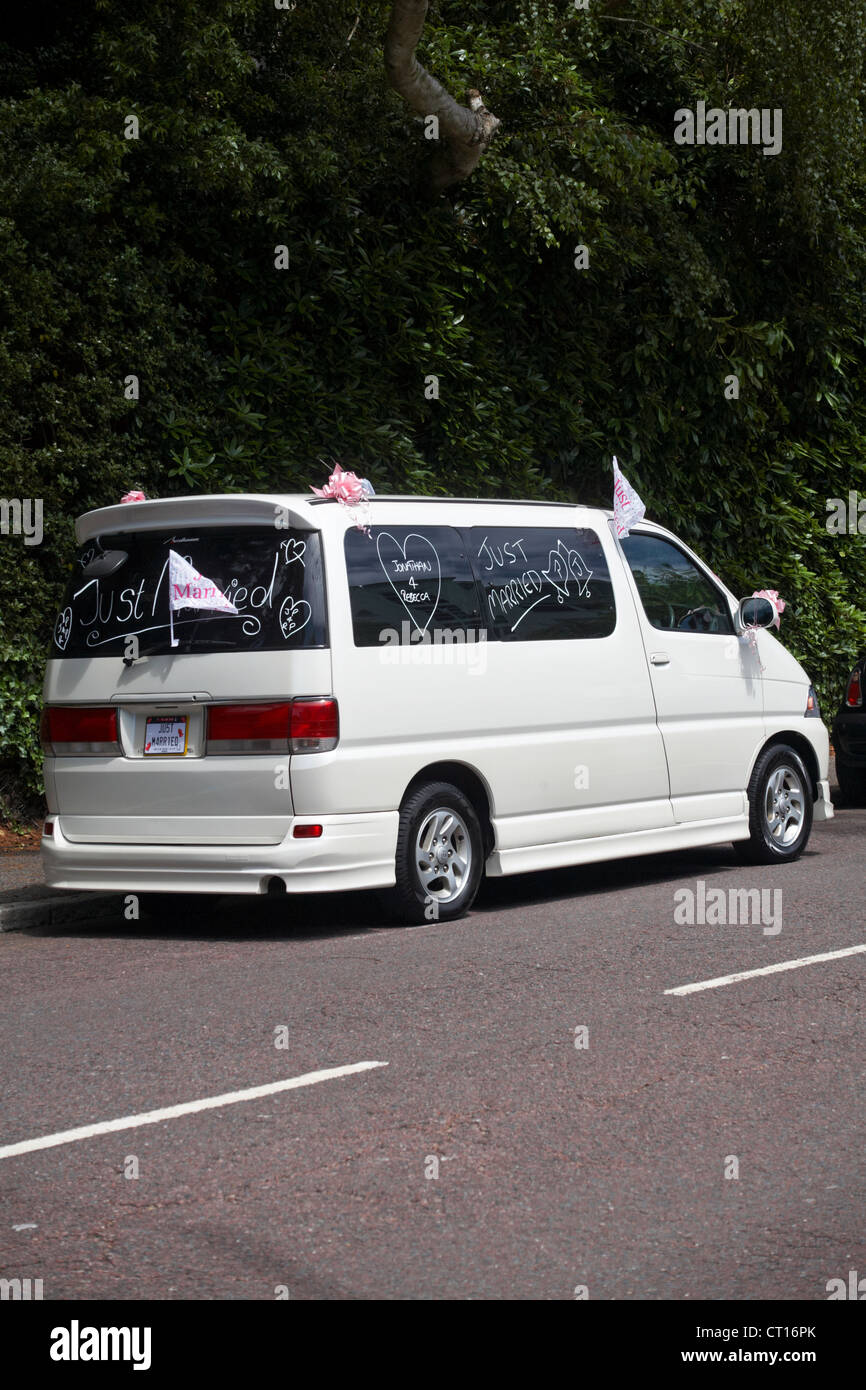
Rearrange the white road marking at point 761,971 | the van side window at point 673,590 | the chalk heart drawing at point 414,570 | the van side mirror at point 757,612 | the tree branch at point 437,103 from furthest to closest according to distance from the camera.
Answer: the tree branch at point 437,103 < the van side mirror at point 757,612 < the van side window at point 673,590 < the chalk heart drawing at point 414,570 < the white road marking at point 761,971

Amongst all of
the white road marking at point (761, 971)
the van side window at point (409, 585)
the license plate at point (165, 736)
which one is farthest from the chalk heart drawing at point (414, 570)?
the white road marking at point (761, 971)

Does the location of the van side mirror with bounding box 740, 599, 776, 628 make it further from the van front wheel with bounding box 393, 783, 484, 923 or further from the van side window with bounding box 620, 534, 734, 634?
the van front wheel with bounding box 393, 783, 484, 923

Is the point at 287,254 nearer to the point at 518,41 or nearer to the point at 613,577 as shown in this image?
the point at 518,41

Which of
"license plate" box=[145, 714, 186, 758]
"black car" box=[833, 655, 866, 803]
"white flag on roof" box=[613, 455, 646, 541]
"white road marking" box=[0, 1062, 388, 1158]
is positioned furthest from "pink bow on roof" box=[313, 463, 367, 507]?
"black car" box=[833, 655, 866, 803]

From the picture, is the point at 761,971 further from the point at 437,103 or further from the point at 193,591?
the point at 437,103

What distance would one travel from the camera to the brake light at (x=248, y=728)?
27.6 feet

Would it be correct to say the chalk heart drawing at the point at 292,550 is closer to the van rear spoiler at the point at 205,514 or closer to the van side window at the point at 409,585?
the van rear spoiler at the point at 205,514

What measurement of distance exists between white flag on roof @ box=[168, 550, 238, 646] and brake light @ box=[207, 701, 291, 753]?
0.51 m

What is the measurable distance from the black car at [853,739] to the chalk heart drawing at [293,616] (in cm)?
742

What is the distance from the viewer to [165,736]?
8719 mm

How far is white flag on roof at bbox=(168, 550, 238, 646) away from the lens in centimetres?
Result: 859

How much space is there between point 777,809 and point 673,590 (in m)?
1.65

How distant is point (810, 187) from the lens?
17141 mm
